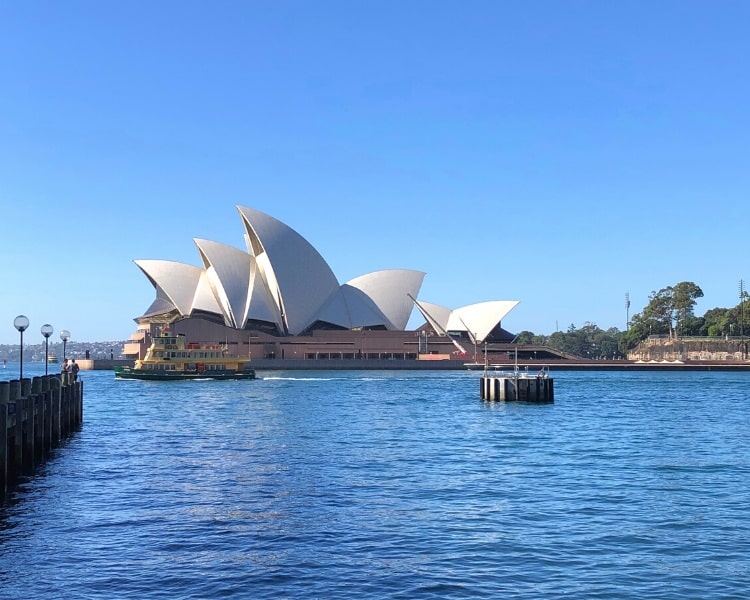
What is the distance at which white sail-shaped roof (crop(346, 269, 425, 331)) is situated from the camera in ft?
367

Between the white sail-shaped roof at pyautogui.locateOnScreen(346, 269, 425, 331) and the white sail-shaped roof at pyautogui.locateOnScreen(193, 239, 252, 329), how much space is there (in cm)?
1808

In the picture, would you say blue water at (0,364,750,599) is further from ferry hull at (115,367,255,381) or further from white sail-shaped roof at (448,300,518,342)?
white sail-shaped roof at (448,300,518,342)

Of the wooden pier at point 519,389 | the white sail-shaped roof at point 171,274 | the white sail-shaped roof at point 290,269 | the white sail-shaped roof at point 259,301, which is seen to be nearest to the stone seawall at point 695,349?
the white sail-shaped roof at point 290,269

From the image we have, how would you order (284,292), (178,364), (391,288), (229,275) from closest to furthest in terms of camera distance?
(178,364) < (229,275) < (284,292) < (391,288)

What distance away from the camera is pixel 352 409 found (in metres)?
39.8

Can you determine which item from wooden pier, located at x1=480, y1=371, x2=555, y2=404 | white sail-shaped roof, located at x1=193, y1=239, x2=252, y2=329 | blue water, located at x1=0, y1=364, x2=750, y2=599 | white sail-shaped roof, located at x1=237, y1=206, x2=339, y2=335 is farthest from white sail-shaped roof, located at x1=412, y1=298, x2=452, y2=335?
blue water, located at x1=0, y1=364, x2=750, y2=599

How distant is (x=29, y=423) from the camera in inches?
775

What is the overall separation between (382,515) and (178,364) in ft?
180

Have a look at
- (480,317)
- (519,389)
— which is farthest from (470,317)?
(519,389)

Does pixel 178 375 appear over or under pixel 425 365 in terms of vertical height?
over

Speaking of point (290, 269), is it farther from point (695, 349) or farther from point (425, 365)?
point (695, 349)

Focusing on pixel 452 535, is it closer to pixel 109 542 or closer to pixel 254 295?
pixel 109 542

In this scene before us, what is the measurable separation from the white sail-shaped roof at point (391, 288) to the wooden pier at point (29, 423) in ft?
276

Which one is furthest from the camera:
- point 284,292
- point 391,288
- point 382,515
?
point 391,288
